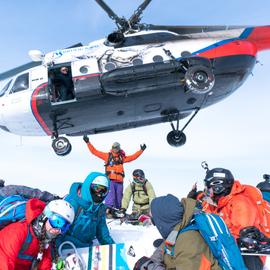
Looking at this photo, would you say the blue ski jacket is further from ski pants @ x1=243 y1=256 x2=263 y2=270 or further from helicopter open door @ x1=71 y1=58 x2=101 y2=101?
helicopter open door @ x1=71 y1=58 x2=101 y2=101

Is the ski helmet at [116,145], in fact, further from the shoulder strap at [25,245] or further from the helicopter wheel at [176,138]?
the shoulder strap at [25,245]

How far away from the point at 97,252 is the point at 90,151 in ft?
15.9

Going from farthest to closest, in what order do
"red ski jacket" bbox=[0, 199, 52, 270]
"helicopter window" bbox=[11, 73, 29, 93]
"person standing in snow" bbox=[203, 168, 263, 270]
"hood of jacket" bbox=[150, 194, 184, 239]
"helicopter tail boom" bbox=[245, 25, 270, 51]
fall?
"helicopter tail boom" bbox=[245, 25, 270, 51]
"helicopter window" bbox=[11, 73, 29, 93]
"person standing in snow" bbox=[203, 168, 263, 270]
"red ski jacket" bbox=[0, 199, 52, 270]
"hood of jacket" bbox=[150, 194, 184, 239]

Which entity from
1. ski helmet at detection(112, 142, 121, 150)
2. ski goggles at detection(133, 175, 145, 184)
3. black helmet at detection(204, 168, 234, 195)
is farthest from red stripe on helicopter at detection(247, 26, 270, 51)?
black helmet at detection(204, 168, 234, 195)

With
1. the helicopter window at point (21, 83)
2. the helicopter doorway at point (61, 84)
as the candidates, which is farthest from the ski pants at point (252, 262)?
the helicopter window at point (21, 83)

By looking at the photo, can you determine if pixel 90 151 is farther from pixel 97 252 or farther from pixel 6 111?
pixel 97 252

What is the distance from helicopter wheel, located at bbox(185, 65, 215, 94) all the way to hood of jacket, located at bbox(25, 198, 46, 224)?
555 centimetres

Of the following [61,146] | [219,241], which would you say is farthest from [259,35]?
[219,241]

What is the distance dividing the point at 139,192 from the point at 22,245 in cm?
439

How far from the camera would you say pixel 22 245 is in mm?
2512

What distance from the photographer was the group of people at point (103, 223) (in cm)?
211

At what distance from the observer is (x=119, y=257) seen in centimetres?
312

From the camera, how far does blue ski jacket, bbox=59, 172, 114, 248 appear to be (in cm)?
328

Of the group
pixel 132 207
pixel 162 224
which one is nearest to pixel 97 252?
pixel 162 224
